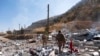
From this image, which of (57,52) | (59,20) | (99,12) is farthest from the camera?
(59,20)

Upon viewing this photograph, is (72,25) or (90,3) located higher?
(90,3)

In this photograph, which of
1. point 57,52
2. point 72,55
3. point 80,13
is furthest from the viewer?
point 80,13

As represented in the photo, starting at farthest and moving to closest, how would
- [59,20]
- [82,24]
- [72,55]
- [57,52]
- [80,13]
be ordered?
1. [59,20]
2. [80,13]
3. [82,24]
4. [57,52]
5. [72,55]

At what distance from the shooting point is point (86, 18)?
6612cm

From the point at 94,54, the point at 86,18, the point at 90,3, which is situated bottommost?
the point at 94,54

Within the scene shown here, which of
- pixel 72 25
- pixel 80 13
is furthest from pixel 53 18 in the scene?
pixel 72 25

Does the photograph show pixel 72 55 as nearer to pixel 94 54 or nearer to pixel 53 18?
pixel 94 54

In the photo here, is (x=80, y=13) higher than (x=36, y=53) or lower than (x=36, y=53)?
higher

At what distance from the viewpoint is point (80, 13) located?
232 ft

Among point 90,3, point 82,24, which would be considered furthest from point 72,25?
point 90,3

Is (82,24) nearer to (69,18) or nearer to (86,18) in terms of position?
(86,18)

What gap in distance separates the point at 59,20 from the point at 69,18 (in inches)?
151

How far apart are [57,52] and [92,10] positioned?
175ft

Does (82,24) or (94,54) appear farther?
(82,24)
